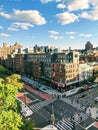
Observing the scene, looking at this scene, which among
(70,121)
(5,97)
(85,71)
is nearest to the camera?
(5,97)

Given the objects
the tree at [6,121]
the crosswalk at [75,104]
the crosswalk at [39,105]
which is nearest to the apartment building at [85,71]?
the crosswalk at [75,104]

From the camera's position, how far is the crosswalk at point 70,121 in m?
41.5

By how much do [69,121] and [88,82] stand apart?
138 feet

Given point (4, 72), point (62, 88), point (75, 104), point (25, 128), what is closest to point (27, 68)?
point (4, 72)

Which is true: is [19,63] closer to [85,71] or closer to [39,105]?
[85,71]

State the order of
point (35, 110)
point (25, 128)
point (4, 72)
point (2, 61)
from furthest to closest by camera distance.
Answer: point (2, 61) → point (4, 72) → point (35, 110) → point (25, 128)

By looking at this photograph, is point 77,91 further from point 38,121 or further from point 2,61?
point 2,61

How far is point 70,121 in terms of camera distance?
44625mm

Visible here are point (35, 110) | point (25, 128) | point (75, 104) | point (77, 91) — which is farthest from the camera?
point (77, 91)

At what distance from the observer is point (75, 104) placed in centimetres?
5688

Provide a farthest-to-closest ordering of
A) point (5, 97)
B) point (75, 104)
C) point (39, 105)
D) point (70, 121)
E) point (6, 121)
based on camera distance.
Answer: point (75, 104) < point (39, 105) < point (70, 121) < point (5, 97) < point (6, 121)

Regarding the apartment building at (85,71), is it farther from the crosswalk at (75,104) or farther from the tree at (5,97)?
the tree at (5,97)

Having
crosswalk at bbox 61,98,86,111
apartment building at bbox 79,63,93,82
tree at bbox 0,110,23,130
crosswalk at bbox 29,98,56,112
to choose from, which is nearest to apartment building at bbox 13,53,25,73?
apartment building at bbox 79,63,93,82

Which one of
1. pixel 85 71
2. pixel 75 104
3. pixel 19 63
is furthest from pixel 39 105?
pixel 19 63
